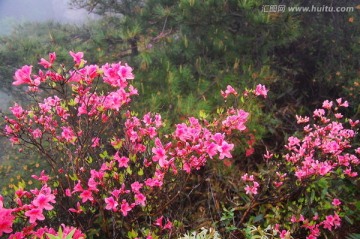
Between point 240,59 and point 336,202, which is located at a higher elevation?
point 240,59

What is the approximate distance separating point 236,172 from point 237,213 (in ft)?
1.39

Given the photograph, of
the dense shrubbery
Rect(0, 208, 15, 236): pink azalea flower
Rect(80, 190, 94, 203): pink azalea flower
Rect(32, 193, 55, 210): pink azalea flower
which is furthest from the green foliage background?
Rect(0, 208, 15, 236): pink azalea flower

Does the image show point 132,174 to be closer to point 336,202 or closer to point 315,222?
point 315,222

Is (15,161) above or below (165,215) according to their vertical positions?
below

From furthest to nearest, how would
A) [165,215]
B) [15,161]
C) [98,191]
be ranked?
1. [15,161]
2. [165,215]
3. [98,191]

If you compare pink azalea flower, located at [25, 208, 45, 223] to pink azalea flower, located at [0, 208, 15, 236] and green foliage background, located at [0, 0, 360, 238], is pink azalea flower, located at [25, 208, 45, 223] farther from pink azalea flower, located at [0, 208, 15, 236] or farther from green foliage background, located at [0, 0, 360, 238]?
green foliage background, located at [0, 0, 360, 238]

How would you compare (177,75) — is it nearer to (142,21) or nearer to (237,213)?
(142,21)

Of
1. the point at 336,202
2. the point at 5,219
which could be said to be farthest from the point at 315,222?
the point at 5,219

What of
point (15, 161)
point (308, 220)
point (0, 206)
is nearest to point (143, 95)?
point (308, 220)

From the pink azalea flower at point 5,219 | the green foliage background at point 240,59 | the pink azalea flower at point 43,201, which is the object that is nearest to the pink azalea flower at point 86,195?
the pink azalea flower at point 43,201

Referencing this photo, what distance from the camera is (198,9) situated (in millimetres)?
3652

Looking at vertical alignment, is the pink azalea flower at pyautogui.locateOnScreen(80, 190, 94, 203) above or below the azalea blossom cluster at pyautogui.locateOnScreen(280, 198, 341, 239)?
above

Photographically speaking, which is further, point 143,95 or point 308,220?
point 143,95

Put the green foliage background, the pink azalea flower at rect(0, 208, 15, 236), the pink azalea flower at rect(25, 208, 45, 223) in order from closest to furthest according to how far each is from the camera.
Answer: the pink azalea flower at rect(0, 208, 15, 236) < the pink azalea flower at rect(25, 208, 45, 223) < the green foliage background
